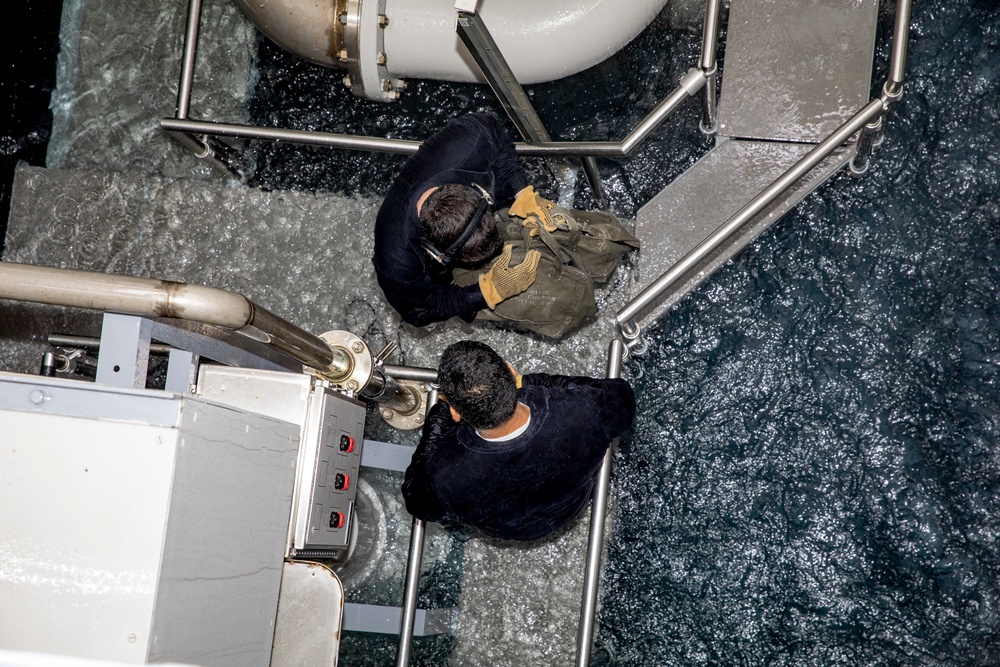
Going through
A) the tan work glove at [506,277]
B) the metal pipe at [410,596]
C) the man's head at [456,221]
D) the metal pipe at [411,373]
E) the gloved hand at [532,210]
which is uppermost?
the gloved hand at [532,210]

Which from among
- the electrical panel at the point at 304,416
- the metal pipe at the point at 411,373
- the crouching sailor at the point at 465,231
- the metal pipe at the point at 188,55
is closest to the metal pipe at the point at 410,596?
the electrical panel at the point at 304,416

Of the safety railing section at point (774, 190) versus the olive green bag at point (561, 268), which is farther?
the olive green bag at point (561, 268)

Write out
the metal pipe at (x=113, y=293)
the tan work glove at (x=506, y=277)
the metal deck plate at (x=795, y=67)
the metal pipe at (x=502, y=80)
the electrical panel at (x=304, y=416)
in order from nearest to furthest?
1. the metal pipe at (x=113, y=293)
2. the metal pipe at (x=502, y=80)
3. the electrical panel at (x=304, y=416)
4. the tan work glove at (x=506, y=277)
5. the metal deck plate at (x=795, y=67)

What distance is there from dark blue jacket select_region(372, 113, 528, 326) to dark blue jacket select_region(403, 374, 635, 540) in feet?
1.29

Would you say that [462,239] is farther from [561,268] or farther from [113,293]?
[113,293]

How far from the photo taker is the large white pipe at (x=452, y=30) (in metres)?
2.48

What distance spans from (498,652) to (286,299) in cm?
139

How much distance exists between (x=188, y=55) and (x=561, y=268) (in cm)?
126

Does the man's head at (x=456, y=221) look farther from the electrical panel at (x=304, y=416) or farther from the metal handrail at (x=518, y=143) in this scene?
the electrical panel at (x=304, y=416)

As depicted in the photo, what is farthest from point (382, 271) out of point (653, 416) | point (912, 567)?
point (912, 567)

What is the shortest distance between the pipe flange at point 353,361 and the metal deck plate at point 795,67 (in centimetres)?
141

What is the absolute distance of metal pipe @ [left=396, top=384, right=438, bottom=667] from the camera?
7.07 feet

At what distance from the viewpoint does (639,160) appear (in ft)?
8.86

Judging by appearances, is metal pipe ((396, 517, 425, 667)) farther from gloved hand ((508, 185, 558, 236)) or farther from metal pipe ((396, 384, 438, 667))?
gloved hand ((508, 185, 558, 236))
